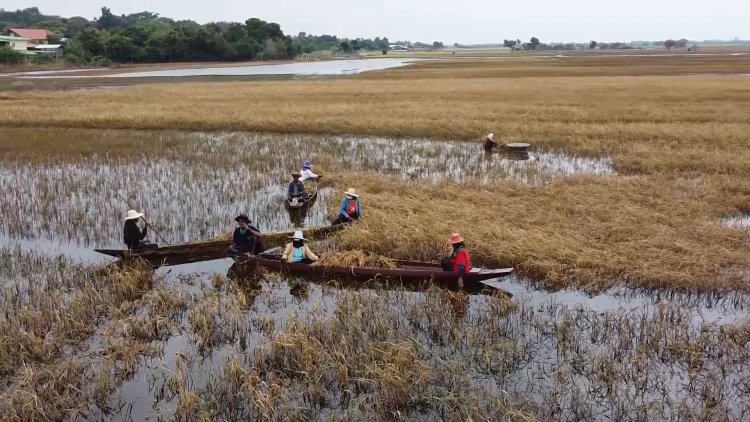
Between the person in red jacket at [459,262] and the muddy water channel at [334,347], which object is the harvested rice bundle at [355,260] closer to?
the muddy water channel at [334,347]

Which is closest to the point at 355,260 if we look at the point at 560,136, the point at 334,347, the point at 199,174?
the point at 334,347

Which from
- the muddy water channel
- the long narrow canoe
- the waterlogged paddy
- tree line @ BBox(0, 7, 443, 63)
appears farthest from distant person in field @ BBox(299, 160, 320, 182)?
tree line @ BBox(0, 7, 443, 63)

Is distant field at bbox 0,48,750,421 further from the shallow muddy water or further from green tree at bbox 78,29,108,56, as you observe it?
green tree at bbox 78,29,108,56

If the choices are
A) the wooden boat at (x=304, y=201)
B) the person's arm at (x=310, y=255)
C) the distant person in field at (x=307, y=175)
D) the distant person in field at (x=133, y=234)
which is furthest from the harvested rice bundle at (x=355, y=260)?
the distant person in field at (x=307, y=175)

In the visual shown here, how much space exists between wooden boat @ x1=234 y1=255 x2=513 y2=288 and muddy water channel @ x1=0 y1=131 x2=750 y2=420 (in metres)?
0.28

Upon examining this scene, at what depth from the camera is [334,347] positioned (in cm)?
→ 853

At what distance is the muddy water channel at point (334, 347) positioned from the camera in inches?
290

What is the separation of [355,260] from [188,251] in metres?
3.82

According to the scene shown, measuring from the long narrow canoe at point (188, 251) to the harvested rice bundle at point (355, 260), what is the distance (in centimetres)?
200

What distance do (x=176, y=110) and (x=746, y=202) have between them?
30.4 m

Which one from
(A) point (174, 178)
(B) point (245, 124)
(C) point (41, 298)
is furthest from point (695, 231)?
(B) point (245, 124)

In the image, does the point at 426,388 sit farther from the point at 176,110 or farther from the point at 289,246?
the point at 176,110

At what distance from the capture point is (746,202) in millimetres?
15844

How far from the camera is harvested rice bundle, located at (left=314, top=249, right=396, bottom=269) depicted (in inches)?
459
